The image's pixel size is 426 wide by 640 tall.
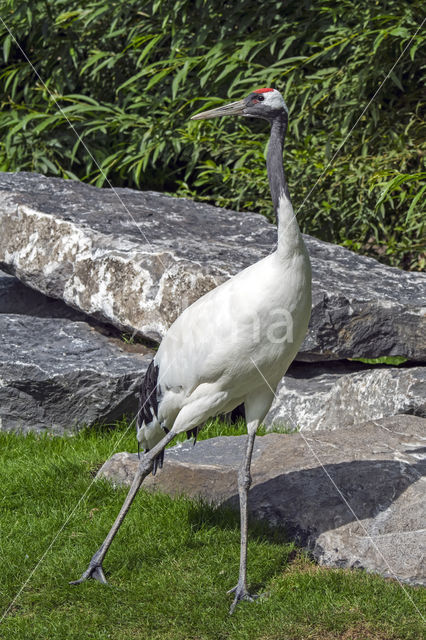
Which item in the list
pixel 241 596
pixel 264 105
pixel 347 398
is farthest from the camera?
pixel 347 398

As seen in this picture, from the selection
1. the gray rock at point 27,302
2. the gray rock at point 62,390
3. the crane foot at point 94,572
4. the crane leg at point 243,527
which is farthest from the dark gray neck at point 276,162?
the gray rock at point 27,302

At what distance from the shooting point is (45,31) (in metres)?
8.69

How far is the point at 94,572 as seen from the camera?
3.71 metres

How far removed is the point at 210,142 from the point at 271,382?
186 inches

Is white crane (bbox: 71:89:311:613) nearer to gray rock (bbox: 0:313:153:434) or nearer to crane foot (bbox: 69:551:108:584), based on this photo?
crane foot (bbox: 69:551:108:584)

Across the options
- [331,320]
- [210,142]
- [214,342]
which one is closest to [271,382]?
[214,342]

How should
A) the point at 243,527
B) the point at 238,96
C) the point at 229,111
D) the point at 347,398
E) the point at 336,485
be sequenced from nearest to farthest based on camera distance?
the point at 243,527
the point at 229,111
the point at 336,485
the point at 347,398
the point at 238,96

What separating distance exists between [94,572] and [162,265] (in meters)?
2.34

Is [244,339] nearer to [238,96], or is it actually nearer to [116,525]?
[116,525]

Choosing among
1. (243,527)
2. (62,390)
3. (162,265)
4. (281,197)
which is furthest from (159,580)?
(162,265)

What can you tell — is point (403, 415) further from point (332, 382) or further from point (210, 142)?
point (210, 142)

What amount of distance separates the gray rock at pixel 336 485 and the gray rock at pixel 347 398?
1.03ft

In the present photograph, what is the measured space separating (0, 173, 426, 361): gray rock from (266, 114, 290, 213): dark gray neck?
169 centimetres

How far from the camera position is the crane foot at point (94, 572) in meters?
3.67
